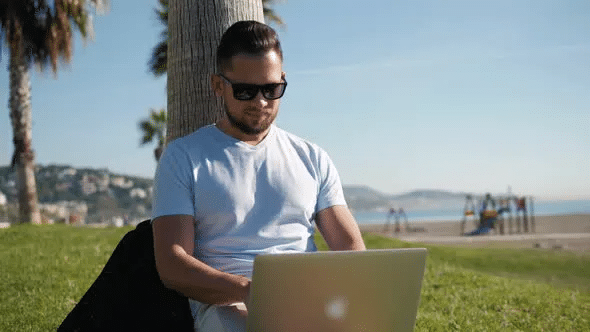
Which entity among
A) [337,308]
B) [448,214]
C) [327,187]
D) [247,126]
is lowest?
[448,214]

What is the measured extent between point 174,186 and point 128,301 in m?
0.62

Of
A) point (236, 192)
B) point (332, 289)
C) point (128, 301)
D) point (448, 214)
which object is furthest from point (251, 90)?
point (448, 214)

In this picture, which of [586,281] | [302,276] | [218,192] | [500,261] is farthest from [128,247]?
[500,261]

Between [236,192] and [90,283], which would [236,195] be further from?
[90,283]

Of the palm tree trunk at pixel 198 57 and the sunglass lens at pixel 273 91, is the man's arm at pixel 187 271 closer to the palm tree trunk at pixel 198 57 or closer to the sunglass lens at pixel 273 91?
the sunglass lens at pixel 273 91

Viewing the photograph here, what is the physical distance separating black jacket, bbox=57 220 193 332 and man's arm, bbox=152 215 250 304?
0.91 feet

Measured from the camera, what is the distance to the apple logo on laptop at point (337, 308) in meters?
2.48

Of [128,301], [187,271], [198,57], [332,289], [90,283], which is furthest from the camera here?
[90,283]

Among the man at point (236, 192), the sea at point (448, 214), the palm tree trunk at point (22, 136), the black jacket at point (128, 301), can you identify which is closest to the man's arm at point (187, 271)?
the man at point (236, 192)

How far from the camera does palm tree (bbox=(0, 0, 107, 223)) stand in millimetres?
18438

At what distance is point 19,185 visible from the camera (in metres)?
18.6

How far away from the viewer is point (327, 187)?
3.17m

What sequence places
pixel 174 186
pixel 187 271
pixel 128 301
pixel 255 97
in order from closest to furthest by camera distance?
pixel 187 271
pixel 174 186
pixel 255 97
pixel 128 301

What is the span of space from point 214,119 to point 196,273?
178 centimetres
